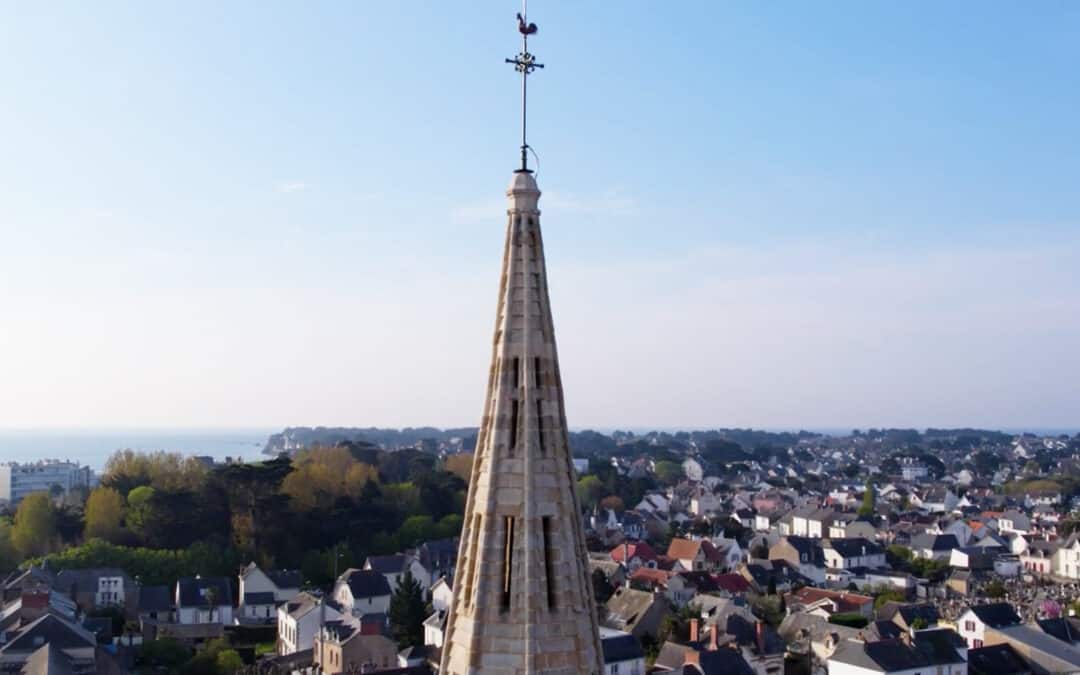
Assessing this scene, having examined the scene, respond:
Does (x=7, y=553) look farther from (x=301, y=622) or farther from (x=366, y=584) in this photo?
(x=301, y=622)

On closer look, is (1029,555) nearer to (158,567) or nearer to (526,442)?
(158,567)

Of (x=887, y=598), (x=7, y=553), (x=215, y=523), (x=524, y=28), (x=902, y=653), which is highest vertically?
(x=524, y=28)

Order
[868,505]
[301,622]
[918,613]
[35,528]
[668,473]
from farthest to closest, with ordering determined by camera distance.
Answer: [668,473], [868,505], [35,528], [918,613], [301,622]

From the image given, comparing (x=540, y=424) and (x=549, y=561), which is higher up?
(x=540, y=424)

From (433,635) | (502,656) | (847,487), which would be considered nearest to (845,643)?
(433,635)

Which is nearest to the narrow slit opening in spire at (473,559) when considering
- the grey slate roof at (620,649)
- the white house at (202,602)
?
the grey slate roof at (620,649)

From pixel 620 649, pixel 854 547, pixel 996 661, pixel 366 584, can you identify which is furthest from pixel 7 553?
pixel 854 547
